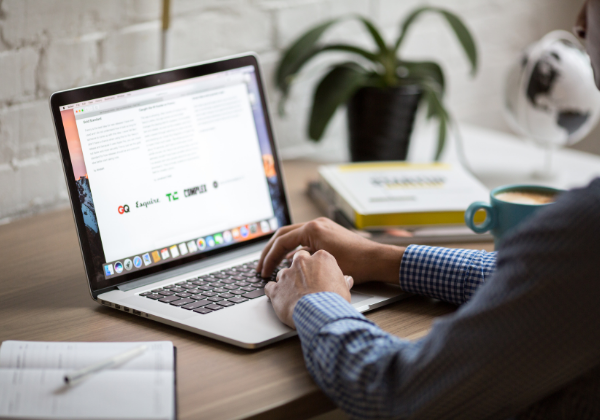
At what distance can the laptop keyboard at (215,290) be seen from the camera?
78 cm

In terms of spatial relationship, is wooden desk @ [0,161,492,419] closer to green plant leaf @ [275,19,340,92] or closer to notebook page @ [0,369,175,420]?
notebook page @ [0,369,175,420]

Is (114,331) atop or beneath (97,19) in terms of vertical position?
beneath

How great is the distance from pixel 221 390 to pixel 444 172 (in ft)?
2.36

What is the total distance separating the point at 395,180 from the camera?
1.13 metres

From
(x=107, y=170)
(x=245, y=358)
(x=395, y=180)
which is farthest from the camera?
(x=395, y=180)

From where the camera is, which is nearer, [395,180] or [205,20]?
[395,180]

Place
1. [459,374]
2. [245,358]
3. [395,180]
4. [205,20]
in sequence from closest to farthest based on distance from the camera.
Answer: [459,374] < [245,358] < [395,180] < [205,20]

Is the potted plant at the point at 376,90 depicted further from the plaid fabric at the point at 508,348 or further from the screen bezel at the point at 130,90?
the plaid fabric at the point at 508,348

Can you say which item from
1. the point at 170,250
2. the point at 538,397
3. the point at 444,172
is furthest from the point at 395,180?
the point at 538,397

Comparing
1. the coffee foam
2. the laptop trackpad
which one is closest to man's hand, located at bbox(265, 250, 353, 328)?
the laptop trackpad

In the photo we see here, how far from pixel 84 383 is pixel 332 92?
2.88ft

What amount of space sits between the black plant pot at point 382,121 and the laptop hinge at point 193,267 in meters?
0.48

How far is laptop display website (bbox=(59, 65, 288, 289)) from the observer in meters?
0.81

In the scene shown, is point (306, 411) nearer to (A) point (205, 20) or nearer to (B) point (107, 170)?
(B) point (107, 170)
